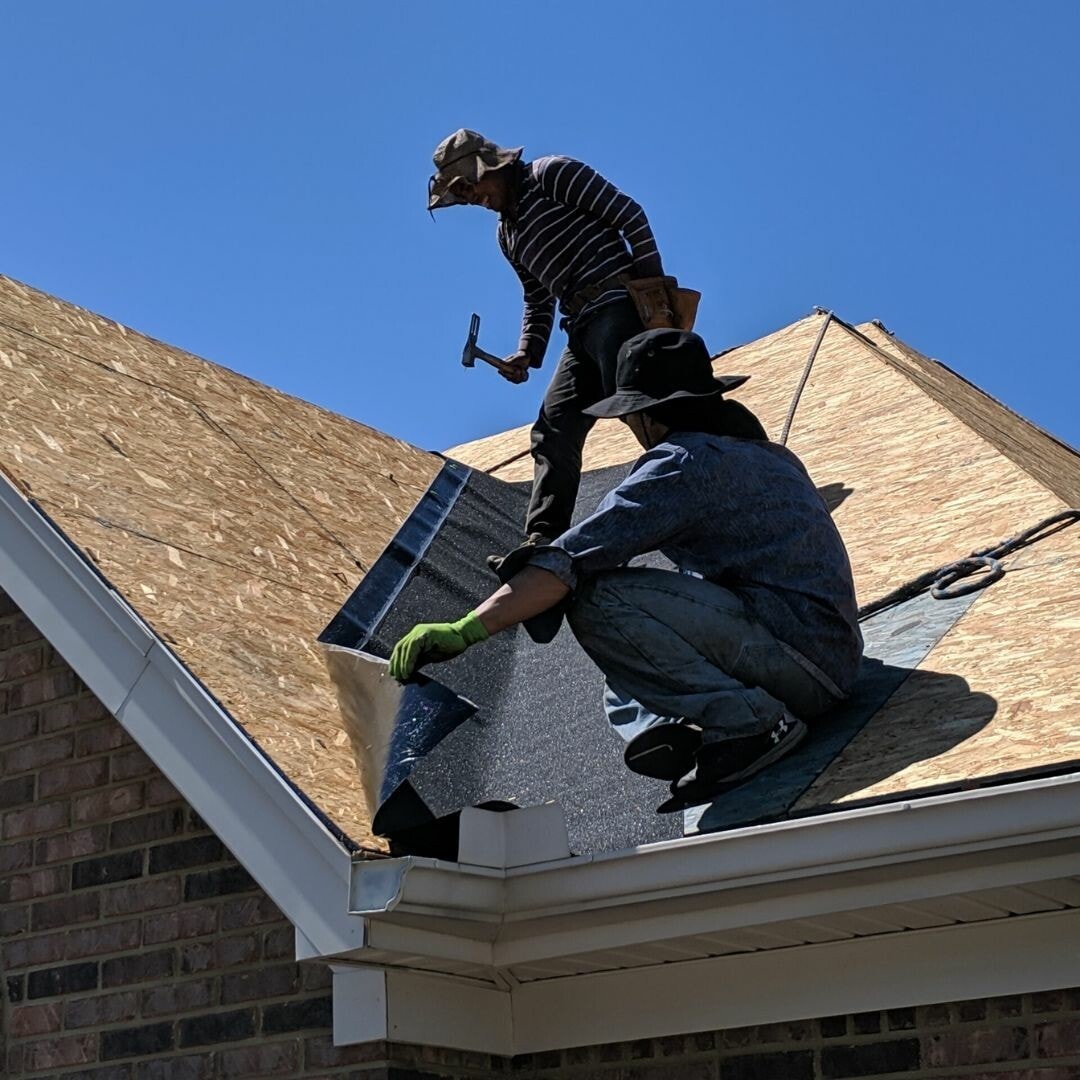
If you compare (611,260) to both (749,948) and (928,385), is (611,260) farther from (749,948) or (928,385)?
(749,948)

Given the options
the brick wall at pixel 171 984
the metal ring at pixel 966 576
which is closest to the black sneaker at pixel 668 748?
the brick wall at pixel 171 984

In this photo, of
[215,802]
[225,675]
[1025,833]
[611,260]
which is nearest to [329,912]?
[215,802]

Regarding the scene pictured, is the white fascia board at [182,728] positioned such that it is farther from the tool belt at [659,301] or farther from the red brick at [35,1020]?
the tool belt at [659,301]

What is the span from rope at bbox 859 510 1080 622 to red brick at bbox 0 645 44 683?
9.63 feet

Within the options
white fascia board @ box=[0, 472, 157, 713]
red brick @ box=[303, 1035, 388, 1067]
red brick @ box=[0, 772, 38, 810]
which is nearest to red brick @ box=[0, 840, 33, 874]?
red brick @ box=[0, 772, 38, 810]

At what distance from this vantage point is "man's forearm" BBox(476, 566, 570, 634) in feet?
A: 16.9

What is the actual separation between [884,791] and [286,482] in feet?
13.7

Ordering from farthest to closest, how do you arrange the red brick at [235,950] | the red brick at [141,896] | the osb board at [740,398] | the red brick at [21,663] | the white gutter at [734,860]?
the osb board at [740,398], the red brick at [21,663], the red brick at [141,896], the red brick at [235,950], the white gutter at [734,860]

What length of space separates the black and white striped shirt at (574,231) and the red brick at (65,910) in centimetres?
299

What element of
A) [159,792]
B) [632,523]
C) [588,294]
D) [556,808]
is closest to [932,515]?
[588,294]

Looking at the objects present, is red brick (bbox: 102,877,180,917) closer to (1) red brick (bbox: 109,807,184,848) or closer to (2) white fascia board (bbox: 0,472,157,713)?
(1) red brick (bbox: 109,807,184,848)

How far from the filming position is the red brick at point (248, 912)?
551 centimetres

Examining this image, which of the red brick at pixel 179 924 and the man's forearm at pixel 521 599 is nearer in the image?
the man's forearm at pixel 521 599

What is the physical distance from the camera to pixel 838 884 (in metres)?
4.65
